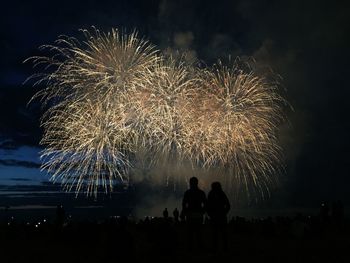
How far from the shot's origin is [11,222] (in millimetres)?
23391

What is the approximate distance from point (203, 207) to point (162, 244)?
74.7 inches

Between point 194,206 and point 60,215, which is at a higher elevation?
point 60,215

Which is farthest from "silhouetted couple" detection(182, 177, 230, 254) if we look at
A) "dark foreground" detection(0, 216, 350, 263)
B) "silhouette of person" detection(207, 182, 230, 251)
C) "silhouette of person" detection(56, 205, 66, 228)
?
"silhouette of person" detection(56, 205, 66, 228)

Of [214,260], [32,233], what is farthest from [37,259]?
[32,233]

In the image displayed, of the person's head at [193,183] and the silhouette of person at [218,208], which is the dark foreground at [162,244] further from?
the person's head at [193,183]

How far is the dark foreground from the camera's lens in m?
12.3

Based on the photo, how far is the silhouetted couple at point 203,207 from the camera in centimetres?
1347

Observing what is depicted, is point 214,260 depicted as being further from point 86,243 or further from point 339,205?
point 339,205

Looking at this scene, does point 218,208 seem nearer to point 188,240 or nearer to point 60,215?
point 188,240

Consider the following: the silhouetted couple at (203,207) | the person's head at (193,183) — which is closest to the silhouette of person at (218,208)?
the silhouetted couple at (203,207)

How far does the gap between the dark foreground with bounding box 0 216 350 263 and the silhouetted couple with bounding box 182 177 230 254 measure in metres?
0.60

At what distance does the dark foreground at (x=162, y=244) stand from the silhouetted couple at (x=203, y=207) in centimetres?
60

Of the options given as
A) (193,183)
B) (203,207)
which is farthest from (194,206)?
(193,183)

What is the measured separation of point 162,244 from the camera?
12453 mm
